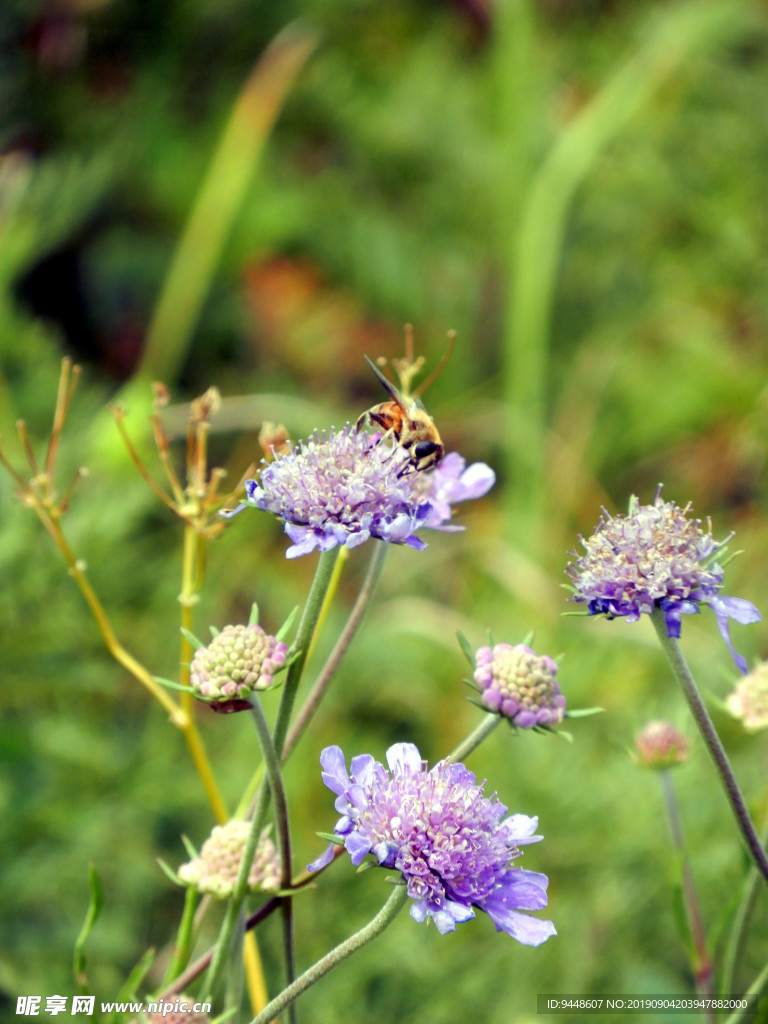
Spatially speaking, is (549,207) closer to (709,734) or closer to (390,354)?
(390,354)

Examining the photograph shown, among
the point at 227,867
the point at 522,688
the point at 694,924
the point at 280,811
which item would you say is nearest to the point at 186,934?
the point at 227,867

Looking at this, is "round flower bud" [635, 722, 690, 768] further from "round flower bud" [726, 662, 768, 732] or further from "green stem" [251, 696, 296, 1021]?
"green stem" [251, 696, 296, 1021]

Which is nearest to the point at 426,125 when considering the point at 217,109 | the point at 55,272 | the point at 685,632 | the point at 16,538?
the point at 217,109

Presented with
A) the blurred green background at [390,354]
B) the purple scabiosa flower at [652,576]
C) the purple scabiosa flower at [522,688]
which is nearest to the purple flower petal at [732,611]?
the purple scabiosa flower at [652,576]

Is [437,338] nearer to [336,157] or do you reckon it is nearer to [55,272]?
[336,157]

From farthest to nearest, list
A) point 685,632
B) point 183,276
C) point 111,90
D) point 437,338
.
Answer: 1. point 437,338
2. point 111,90
3. point 183,276
4. point 685,632

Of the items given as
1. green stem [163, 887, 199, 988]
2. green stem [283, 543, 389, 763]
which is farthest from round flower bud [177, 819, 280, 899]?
green stem [283, 543, 389, 763]

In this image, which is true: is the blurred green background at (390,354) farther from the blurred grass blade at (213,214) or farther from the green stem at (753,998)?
the green stem at (753,998)
